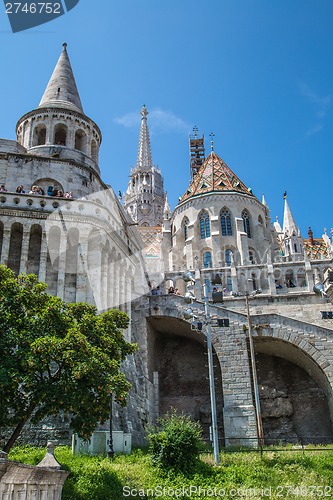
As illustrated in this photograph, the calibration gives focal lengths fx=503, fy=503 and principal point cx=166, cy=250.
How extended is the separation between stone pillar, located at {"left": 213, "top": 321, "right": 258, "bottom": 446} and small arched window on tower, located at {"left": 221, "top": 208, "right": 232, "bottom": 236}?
2309 centimetres

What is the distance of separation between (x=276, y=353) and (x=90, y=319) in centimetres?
1712

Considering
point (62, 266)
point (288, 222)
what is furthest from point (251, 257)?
point (62, 266)

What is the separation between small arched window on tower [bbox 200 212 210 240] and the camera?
168 feet

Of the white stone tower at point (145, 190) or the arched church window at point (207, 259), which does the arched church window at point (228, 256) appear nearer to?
the arched church window at point (207, 259)

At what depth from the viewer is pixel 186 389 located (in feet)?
106

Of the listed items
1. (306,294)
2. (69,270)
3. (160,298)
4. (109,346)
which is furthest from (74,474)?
(306,294)

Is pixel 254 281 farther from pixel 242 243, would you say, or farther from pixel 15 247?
pixel 15 247

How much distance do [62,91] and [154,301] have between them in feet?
52.0

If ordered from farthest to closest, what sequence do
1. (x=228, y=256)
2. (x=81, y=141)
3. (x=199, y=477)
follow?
1. (x=228, y=256)
2. (x=81, y=141)
3. (x=199, y=477)

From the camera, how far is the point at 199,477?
717 inches

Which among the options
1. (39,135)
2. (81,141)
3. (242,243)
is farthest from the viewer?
(242,243)

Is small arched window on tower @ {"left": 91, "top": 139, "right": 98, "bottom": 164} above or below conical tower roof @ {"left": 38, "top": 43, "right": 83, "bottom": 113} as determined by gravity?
below

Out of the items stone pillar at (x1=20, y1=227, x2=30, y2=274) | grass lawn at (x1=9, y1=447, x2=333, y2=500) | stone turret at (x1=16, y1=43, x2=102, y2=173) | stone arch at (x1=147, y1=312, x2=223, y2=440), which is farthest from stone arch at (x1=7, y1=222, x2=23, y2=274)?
stone arch at (x1=147, y1=312, x2=223, y2=440)

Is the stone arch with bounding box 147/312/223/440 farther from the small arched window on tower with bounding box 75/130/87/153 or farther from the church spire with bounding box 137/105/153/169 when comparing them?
the church spire with bounding box 137/105/153/169
